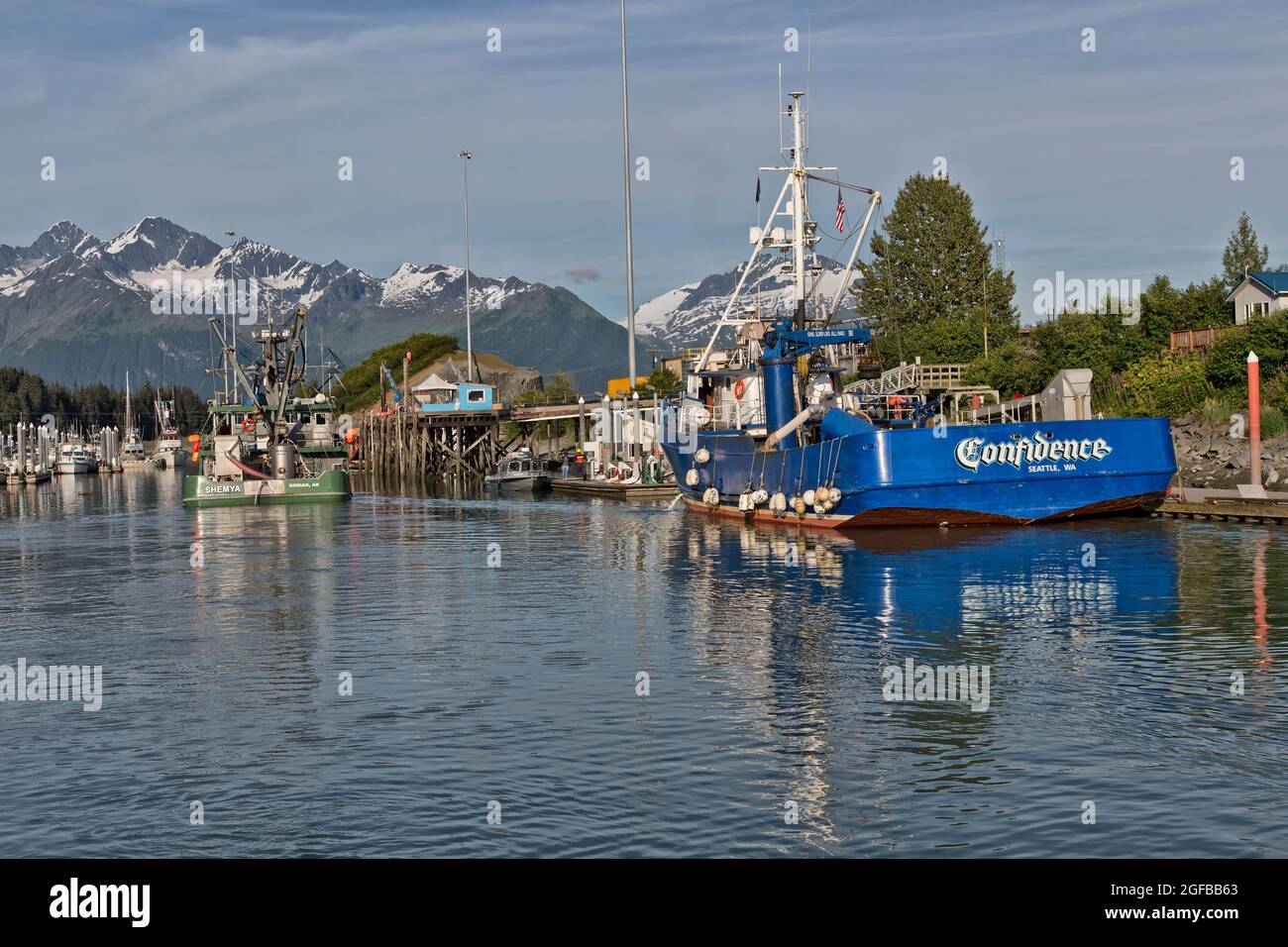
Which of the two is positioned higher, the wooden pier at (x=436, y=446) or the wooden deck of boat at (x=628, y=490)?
the wooden pier at (x=436, y=446)

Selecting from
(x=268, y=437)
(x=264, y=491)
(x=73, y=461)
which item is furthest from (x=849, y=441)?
(x=73, y=461)

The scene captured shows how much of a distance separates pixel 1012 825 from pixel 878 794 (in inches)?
64.7

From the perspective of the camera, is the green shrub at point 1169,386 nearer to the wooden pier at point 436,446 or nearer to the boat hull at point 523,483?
the boat hull at point 523,483

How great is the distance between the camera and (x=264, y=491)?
7381 cm

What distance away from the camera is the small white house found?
81500 millimetres

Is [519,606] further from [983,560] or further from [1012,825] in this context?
[1012,825]

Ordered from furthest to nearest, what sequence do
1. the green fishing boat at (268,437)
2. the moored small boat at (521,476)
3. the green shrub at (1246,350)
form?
the moored small boat at (521,476) → the green fishing boat at (268,437) → the green shrub at (1246,350)

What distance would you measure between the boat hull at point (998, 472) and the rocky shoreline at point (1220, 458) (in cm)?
837

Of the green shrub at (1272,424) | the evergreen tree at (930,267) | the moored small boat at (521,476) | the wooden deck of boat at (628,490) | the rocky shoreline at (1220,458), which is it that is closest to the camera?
the rocky shoreline at (1220,458)

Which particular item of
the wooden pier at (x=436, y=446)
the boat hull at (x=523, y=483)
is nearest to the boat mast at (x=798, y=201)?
the boat hull at (x=523, y=483)

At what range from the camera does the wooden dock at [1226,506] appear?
44750mm
